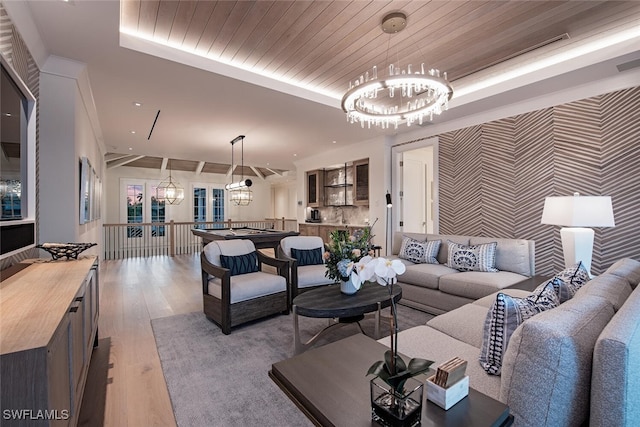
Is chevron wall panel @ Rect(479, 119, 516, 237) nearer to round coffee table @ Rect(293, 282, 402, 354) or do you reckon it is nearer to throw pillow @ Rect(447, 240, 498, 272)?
throw pillow @ Rect(447, 240, 498, 272)

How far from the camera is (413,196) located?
630 cm

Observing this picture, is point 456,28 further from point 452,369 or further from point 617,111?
point 452,369

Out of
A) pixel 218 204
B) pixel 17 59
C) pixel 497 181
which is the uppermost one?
pixel 17 59

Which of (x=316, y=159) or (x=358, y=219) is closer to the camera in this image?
(x=358, y=219)

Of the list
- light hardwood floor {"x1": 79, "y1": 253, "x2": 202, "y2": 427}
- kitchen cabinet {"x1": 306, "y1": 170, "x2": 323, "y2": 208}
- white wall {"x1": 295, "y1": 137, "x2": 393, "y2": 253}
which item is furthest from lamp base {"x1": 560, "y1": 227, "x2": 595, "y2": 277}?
kitchen cabinet {"x1": 306, "y1": 170, "x2": 323, "y2": 208}

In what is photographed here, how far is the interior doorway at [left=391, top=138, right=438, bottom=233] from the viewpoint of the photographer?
6020mm

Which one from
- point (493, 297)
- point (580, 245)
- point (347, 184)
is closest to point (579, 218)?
point (580, 245)

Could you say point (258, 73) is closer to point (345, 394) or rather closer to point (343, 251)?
point (343, 251)

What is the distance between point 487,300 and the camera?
259 centimetres

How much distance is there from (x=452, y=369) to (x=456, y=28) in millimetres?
3015

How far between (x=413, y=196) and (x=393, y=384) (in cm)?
571

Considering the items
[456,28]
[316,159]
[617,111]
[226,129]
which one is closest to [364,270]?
[456,28]

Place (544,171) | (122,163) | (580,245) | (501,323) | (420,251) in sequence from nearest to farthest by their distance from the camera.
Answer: (501,323)
(580,245)
(544,171)
(420,251)
(122,163)

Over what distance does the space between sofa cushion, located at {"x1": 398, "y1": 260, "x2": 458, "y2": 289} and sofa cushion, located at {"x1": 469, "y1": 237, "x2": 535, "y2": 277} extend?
584mm
